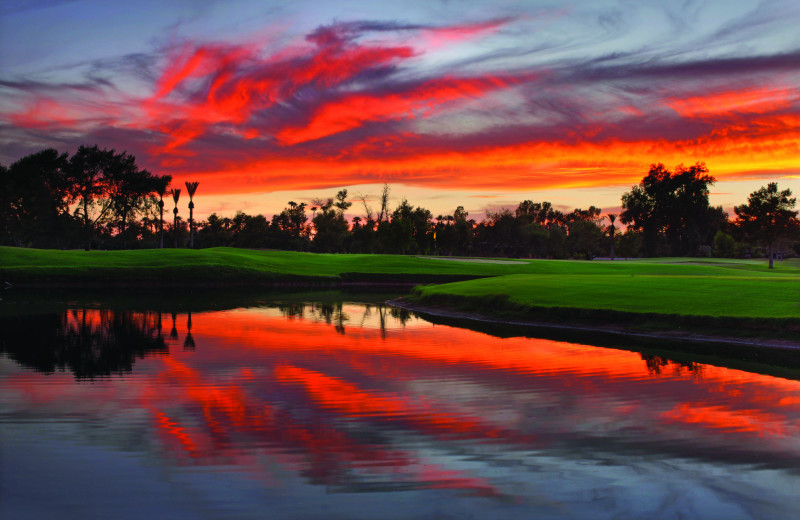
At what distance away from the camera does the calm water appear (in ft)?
21.2

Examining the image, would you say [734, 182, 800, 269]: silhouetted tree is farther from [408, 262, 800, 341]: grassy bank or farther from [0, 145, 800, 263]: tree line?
[408, 262, 800, 341]: grassy bank

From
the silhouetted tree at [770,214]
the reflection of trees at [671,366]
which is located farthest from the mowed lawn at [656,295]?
the silhouetted tree at [770,214]

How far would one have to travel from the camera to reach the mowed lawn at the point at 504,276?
2303cm

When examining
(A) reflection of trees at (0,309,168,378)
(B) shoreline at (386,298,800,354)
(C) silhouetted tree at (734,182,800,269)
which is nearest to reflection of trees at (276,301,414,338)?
(B) shoreline at (386,298,800,354)

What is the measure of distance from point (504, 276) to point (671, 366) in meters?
25.5

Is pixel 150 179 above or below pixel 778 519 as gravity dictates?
above

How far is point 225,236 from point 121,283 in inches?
3037

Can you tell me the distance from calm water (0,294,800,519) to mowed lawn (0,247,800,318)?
27.8 ft

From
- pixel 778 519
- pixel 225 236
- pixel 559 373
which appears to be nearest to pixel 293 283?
pixel 559 373

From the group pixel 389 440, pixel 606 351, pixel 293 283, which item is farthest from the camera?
pixel 293 283

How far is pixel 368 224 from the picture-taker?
121m

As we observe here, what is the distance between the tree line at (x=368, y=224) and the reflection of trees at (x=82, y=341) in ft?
221

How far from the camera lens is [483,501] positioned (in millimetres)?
6480

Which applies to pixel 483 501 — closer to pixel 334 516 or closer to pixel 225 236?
pixel 334 516
